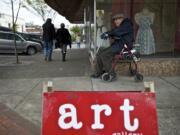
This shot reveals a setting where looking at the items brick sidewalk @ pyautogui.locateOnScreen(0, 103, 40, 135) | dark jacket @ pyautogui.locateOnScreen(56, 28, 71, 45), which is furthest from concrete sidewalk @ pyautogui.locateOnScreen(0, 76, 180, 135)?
dark jacket @ pyautogui.locateOnScreen(56, 28, 71, 45)

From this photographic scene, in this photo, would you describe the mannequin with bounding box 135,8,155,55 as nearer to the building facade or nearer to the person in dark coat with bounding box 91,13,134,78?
the building facade

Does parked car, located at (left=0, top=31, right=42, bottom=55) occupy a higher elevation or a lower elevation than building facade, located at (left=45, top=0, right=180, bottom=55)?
lower

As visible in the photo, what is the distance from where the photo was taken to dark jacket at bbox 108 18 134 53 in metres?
9.38

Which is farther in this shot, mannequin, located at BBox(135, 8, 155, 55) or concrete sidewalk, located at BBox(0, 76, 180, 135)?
mannequin, located at BBox(135, 8, 155, 55)

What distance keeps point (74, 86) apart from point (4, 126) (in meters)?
3.13

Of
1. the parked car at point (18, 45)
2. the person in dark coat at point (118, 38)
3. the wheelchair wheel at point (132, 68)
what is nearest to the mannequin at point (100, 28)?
the wheelchair wheel at point (132, 68)

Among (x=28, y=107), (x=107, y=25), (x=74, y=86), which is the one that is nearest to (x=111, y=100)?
(x=28, y=107)

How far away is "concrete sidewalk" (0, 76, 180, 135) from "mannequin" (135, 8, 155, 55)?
1.54 m

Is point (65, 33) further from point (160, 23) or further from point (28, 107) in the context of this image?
point (28, 107)

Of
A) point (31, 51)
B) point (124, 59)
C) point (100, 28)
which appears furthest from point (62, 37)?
point (31, 51)

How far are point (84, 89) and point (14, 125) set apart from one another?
2.76 metres

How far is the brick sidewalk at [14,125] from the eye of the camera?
230 inches

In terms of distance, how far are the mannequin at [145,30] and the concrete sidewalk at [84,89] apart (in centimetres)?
154

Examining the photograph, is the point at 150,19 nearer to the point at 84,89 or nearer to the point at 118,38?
the point at 118,38
